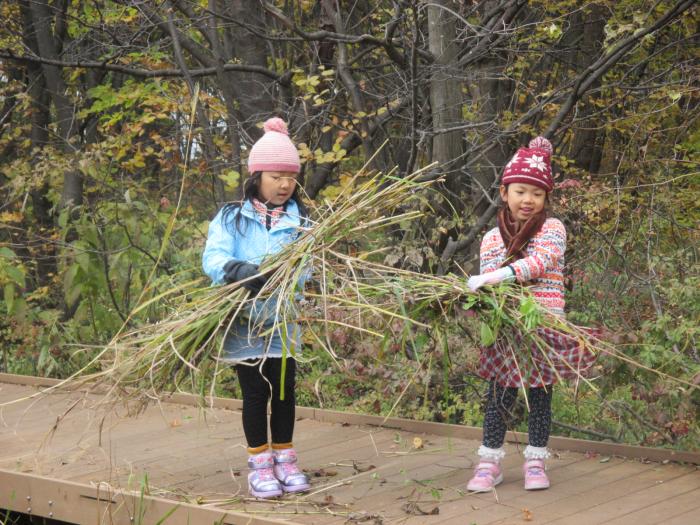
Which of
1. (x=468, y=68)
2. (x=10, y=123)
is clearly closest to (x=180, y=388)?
(x=468, y=68)

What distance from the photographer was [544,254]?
3.87m

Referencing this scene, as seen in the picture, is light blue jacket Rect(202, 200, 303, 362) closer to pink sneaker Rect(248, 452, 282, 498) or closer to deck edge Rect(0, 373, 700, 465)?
deck edge Rect(0, 373, 700, 465)

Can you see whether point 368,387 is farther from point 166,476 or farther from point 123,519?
point 123,519

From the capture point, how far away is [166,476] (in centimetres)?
450

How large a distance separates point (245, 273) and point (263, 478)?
0.85 m

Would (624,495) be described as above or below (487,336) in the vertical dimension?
below

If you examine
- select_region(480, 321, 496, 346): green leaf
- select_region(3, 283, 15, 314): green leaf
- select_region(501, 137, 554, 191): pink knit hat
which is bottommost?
select_region(3, 283, 15, 314): green leaf

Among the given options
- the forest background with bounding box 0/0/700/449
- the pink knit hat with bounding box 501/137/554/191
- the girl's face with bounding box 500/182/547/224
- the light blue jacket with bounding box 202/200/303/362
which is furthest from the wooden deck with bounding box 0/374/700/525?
the pink knit hat with bounding box 501/137/554/191

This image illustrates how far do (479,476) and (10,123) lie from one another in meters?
8.87

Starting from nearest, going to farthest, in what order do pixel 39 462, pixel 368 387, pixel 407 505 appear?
pixel 407 505 → pixel 39 462 → pixel 368 387

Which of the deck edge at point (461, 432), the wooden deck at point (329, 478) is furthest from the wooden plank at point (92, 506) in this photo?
the deck edge at point (461, 432)

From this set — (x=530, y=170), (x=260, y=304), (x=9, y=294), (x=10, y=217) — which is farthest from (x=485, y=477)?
(x=10, y=217)

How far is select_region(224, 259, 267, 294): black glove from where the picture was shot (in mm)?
3900

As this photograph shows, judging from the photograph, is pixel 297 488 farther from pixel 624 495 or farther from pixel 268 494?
pixel 624 495
